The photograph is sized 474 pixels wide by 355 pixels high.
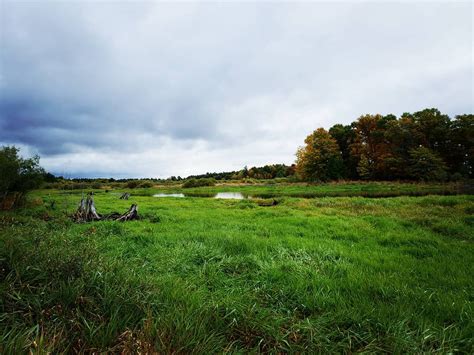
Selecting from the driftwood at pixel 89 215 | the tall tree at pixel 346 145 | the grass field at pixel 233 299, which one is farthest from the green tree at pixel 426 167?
the driftwood at pixel 89 215

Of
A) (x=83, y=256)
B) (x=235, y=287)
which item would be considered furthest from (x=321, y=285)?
(x=83, y=256)

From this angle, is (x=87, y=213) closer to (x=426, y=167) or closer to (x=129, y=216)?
(x=129, y=216)

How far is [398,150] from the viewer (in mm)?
47156

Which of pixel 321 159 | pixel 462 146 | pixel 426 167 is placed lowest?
pixel 426 167

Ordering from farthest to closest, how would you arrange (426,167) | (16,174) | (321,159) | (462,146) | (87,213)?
1. (321,159)
2. (462,146)
3. (426,167)
4. (16,174)
5. (87,213)

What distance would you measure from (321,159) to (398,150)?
14.8 metres

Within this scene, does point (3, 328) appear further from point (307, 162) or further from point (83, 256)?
point (307, 162)

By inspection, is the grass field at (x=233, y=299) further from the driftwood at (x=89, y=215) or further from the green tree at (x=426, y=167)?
the green tree at (x=426, y=167)

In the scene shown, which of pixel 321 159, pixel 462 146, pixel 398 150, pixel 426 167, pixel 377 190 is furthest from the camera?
pixel 321 159

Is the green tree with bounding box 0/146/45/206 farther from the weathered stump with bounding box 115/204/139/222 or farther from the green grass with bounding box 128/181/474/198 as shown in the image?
the green grass with bounding box 128/181/474/198

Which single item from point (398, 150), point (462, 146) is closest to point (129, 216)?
point (398, 150)

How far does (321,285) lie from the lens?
15.0 ft

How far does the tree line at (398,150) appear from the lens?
144 feet

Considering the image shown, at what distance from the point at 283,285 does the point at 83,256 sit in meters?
3.57
